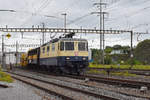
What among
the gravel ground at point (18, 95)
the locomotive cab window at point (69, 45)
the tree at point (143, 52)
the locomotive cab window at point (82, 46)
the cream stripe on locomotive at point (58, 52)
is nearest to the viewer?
the gravel ground at point (18, 95)

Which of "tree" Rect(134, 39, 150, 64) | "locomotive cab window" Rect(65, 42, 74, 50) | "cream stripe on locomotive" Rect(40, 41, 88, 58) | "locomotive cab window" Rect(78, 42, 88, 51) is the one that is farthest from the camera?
"tree" Rect(134, 39, 150, 64)

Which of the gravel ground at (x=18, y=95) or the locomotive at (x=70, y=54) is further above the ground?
the locomotive at (x=70, y=54)

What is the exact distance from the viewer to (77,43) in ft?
79.0

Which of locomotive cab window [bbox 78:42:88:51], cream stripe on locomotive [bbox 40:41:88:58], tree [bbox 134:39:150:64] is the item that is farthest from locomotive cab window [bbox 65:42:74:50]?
tree [bbox 134:39:150:64]

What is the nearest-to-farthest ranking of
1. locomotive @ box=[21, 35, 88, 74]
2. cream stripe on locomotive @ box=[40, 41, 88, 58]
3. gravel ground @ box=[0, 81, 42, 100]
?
gravel ground @ box=[0, 81, 42, 100]
locomotive @ box=[21, 35, 88, 74]
cream stripe on locomotive @ box=[40, 41, 88, 58]

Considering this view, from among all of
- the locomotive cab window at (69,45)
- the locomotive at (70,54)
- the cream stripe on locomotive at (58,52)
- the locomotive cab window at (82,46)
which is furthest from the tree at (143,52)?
the locomotive cab window at (69,45)

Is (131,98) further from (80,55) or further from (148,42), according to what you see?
(148,42)

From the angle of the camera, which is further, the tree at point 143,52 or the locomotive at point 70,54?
the tree at point 143,52

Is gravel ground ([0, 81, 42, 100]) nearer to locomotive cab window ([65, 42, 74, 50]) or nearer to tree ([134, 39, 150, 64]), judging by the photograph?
locomotive cab window ([65, 42, 74, 50])

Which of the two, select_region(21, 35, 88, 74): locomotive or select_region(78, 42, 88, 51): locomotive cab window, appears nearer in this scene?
select_region(21, 35, 88, 74): locomotive

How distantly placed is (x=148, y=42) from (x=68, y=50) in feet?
195

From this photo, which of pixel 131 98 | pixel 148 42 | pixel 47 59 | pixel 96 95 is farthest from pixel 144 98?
pixel 148 42

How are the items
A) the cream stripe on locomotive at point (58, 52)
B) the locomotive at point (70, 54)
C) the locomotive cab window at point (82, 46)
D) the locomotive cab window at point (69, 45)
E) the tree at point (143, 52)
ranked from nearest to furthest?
1. the locomotive at point (70, 54)
2. the cream stripe on locomotive at point (58, 52)
3. the locomotive cab window at point (69, 45)
4. the locomotive cab window at point (82, 46)
5. the tree at point (143, 52)

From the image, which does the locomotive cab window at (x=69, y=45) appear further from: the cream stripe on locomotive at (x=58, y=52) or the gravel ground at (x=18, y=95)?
the gravel ground at (x=18, y=95)
